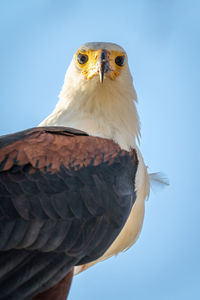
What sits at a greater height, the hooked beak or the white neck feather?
the hooked beak

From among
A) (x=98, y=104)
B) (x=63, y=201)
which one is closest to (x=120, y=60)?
(x=98, y=104)

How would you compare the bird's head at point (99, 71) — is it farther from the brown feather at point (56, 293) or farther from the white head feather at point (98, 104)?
the brown feather at point (56, 293)

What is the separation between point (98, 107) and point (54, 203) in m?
1.86

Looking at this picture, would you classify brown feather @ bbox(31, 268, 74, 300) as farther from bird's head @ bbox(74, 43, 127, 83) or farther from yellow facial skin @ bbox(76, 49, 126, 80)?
Answer: yellow facial skin @ bbox(76, 49, 126, 80)

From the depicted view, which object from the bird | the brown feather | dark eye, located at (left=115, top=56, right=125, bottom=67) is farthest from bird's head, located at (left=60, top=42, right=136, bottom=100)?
the brown feather

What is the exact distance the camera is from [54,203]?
573 cm

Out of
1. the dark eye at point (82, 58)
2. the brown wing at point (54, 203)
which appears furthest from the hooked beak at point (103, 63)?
the brown wing at point (54, 203)

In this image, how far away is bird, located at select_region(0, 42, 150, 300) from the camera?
213 inches

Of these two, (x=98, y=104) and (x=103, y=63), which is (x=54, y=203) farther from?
(x=103, y=63)

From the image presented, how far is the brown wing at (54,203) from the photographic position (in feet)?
17.7

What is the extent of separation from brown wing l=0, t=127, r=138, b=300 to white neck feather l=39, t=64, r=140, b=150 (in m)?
0.72

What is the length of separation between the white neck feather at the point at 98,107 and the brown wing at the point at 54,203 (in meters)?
0.72

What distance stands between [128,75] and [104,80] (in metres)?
0.42

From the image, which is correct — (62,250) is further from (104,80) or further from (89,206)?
(104,80)
